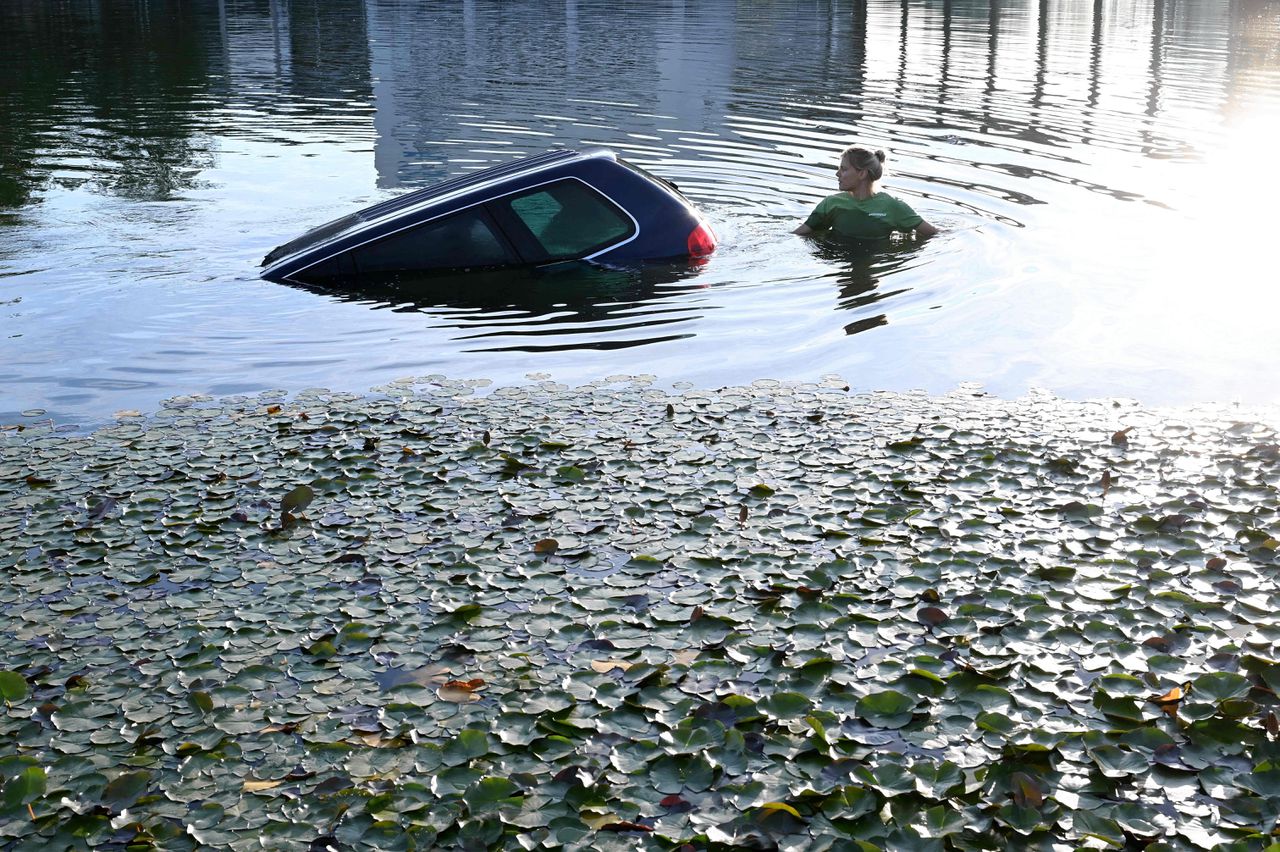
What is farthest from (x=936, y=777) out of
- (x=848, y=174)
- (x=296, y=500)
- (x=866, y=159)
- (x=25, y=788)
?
(x=848, y=174)

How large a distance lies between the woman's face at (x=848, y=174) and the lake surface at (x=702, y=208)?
2.43 ft

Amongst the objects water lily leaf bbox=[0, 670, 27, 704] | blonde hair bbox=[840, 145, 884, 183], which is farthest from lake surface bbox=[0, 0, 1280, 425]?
water lily leaf bbox=[0, 670, 27, 704]

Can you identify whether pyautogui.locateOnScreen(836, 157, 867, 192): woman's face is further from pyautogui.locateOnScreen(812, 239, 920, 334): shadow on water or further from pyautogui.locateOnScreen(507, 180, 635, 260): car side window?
pyautogui.locateOnScreen(507, 180, 635, 260): car side window

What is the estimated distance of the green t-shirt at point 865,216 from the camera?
11.2m

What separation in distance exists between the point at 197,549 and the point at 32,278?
6.47 m

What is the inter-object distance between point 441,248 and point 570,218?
1084mm

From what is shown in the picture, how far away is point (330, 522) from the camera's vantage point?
5754 mm

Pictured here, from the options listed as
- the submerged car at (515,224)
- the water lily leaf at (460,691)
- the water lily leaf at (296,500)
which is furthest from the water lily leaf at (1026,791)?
the submerged car at (515,224)

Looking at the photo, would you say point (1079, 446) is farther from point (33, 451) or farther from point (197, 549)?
point (33, 451)

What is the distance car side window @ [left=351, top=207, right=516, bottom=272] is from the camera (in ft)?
31.6

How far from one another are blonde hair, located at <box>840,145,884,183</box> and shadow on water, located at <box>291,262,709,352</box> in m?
1.71

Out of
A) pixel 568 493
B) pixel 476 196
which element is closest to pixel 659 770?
pixel 568 493

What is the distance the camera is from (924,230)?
38.4ft

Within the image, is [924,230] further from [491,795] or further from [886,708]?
[491,795]
